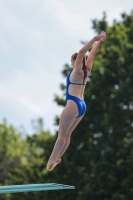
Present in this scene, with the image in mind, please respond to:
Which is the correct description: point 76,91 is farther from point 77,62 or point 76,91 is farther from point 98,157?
point 98,157

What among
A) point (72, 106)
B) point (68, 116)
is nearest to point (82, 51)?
point (72, 106)

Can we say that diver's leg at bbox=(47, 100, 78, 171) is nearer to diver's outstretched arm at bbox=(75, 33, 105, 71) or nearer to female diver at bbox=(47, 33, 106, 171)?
female diver at bbox=(47, 33, 106, 171)

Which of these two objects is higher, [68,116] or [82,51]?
[82,51]

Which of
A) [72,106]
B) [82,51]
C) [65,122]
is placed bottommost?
[65,122]

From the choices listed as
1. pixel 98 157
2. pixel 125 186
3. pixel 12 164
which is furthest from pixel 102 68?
pixel 12 164

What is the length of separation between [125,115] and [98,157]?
1.95 metres

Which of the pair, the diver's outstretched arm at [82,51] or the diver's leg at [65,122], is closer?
the diver's outstretched arm at [82,51]

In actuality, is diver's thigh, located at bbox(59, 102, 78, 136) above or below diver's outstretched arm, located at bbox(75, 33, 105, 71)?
below

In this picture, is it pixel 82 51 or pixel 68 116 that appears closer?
pixel 82 51

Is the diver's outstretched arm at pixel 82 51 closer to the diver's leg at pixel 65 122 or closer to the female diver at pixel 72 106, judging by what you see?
the female diver at pixel 72 106

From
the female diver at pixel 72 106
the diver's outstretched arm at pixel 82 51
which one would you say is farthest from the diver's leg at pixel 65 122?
the diver's outstretched arm at pixel 82 51

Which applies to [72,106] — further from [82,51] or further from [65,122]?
[82,51]

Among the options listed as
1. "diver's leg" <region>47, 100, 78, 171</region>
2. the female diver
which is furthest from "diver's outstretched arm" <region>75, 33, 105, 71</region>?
"diver's leg" <region>47, 100, 78, 171</region>

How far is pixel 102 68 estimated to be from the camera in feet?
74.0
